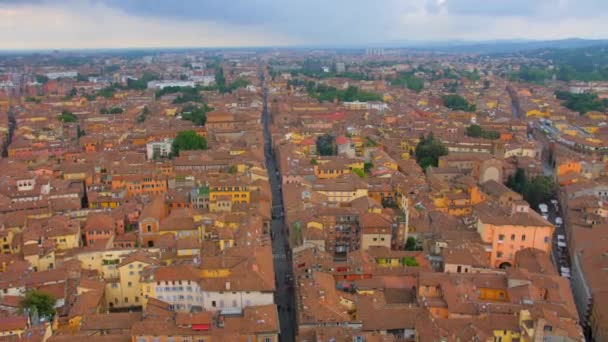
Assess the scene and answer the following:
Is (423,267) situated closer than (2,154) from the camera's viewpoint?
Yes

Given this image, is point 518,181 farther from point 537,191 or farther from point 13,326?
point 13,326

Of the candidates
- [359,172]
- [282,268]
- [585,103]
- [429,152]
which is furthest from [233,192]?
[585,103]

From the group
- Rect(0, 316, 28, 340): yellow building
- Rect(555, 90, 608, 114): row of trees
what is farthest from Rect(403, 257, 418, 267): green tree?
Rect(555, 90, 608, 114): row of trees

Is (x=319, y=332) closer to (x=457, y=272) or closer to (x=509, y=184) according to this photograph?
(x=457, y=272)

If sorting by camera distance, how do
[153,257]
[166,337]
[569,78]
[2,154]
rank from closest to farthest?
1. [166,337]
2. [153,257]
3. [2,154]
4. [569,78]

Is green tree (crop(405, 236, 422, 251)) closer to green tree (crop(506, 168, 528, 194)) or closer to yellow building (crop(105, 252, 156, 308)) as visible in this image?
yellow building (crop(105, 252, 156, 308))

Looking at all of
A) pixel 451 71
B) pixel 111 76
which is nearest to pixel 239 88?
pixel 111 76

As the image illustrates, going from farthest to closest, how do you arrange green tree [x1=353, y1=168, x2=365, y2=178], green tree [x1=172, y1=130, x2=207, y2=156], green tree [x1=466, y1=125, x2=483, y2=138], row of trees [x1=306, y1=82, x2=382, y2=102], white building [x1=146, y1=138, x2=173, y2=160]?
row of trees [x1=306, y1=82, x2=382, y2=102] < green tree [x1=466, y1=125, x2=483, y2=138] < green tree [x1=172, y1=130, x2=207, y2=156] < white building [x1=146, y1=138, x2=173, y2=160] < green tree [x1=353, y1=168, x2=365, y2=178]
